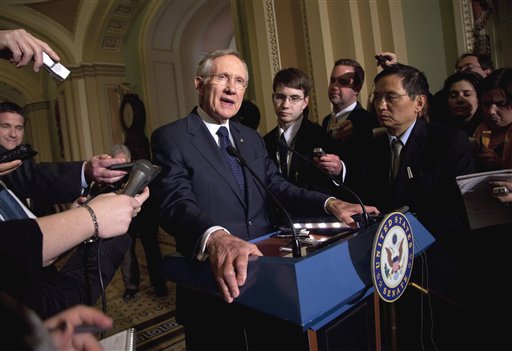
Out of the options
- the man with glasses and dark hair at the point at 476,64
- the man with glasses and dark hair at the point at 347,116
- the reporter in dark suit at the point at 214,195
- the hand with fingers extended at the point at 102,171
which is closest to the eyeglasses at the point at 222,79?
the reporter in dark suit at the point at 214,195

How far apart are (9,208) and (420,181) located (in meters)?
1.32

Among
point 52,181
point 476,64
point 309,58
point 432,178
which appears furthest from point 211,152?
point 309,58

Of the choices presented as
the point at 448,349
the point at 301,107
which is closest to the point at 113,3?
the point at 301,107

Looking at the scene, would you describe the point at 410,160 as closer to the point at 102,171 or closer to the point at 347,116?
the point at 347,116

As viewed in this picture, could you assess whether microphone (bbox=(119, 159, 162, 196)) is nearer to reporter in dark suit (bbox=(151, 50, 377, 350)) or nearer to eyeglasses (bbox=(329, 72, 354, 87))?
reporter in dark suit (bbox=(151, 50, 377, 350))

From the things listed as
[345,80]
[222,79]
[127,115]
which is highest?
[127,115]

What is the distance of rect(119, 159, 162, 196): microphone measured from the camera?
0.98m

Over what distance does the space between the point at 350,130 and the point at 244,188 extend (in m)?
0.95

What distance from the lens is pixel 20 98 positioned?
12.4 meters

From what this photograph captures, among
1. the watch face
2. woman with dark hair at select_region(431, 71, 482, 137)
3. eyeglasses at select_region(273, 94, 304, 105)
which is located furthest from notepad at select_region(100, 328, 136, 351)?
the watch face

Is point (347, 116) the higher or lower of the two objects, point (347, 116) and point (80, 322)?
the higher

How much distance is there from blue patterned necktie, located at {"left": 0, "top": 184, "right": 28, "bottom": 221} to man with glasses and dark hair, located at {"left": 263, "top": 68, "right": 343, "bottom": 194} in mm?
1247

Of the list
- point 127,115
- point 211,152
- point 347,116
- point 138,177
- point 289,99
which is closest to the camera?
point 138,177

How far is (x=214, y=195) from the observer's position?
4.42 ft
